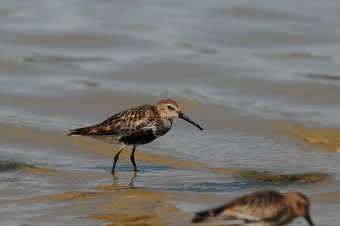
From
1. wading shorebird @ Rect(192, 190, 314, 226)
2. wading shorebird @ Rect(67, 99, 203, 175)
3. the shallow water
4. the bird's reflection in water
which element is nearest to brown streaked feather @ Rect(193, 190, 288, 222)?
wading shorebird @ Rect(192, 190, 314, 226)

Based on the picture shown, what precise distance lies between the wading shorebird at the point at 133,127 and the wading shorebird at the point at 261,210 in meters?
3.52

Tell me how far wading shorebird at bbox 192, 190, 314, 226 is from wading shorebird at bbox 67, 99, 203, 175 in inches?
139

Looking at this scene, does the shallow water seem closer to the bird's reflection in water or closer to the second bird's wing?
the bird's reflection in water

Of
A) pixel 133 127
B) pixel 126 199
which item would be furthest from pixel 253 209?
pixel 133 127

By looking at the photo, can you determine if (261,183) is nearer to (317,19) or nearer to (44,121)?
(44,121)

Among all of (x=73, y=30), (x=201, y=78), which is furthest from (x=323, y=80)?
(x=73, y=30)

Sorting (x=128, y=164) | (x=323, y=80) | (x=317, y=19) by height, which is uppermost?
(x=317, y=19)

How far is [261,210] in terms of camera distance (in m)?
6.59

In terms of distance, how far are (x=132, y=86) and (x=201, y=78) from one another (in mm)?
1383

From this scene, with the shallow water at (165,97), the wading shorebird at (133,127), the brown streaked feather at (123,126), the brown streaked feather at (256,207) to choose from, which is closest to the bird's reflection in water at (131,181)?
the shallow water at (165,97)

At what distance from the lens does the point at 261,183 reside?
911 centimetres

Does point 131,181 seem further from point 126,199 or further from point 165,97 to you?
point 165,97

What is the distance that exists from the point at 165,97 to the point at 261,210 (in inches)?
286

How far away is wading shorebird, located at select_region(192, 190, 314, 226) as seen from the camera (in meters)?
6.44
